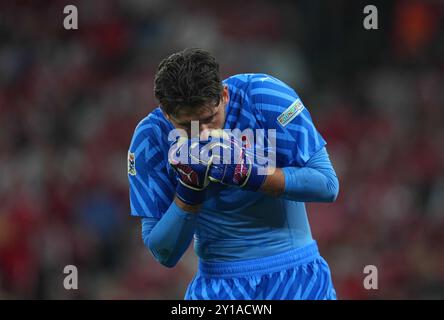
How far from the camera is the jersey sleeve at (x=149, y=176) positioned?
3.16 meters

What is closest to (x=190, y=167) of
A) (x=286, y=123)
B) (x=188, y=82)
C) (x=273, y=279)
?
(x=188, y=82)

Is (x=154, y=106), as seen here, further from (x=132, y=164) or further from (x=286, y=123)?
(x=286, y=123)

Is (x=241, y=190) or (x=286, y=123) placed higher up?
(x=286, y=123)

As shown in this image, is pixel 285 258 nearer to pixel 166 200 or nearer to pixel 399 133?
pixel 166 200

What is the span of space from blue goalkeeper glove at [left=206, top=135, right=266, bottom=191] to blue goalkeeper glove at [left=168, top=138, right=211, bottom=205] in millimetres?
31

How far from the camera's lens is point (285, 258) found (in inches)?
123

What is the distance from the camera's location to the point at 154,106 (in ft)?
27.1

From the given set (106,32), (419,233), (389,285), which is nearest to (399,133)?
(419,233)

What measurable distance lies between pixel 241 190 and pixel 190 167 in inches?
11.9

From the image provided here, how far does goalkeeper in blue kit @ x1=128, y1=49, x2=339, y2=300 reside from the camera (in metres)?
2.90

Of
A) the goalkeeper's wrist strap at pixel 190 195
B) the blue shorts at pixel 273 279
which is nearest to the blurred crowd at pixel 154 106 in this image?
the blue shorts at pixel 273 279

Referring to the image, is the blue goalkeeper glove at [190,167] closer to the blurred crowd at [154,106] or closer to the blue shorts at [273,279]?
the blue shorts at [273,279]

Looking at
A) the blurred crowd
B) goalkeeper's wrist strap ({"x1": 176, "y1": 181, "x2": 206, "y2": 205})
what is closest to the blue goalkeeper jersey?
goalkeeper's wrist strap ({"x1": 176, "y1": 181, "x2": 206, "y2": 205})

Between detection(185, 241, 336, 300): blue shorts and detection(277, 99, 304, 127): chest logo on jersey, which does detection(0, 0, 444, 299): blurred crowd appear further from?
detection(277, 99, 304, 127): chest logo on jersey
